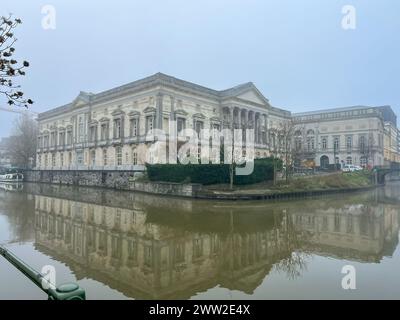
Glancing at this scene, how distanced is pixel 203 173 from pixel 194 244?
15484 millimetres

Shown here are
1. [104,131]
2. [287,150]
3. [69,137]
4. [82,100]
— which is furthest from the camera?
A: [69,137]

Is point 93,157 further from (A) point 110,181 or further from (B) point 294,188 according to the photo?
(B) point 294,188

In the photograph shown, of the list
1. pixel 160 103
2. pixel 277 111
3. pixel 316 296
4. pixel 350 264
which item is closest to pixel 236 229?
pixel 350 264

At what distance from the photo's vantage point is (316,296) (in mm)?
5430

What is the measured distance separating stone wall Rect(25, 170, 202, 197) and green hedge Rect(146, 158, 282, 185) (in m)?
0.96

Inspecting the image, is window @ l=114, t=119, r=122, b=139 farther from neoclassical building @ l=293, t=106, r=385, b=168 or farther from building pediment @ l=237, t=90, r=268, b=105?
neoclassical building @ l=293, t=106, r=385, b=168

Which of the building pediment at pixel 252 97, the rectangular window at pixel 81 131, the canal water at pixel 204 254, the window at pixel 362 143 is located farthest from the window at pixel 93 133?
the window at pixel 362 143

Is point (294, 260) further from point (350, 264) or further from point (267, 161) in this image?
point (267, 161)

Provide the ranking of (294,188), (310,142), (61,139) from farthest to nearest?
1. (310,142)
2. (61,139)
3. (294,188)

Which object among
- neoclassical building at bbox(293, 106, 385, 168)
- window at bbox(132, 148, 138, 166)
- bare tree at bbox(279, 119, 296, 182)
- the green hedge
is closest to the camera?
the green hedge

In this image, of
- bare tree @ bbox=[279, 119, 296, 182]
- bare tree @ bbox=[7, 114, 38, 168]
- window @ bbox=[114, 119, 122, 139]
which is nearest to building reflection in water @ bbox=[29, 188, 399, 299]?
bare tree @ bbox=[279, 119, 296, 182]

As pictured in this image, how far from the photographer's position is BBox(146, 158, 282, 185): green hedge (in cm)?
2461

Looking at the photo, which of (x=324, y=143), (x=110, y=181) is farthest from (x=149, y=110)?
(x=324, y=143)

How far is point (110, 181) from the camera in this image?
111 ft
